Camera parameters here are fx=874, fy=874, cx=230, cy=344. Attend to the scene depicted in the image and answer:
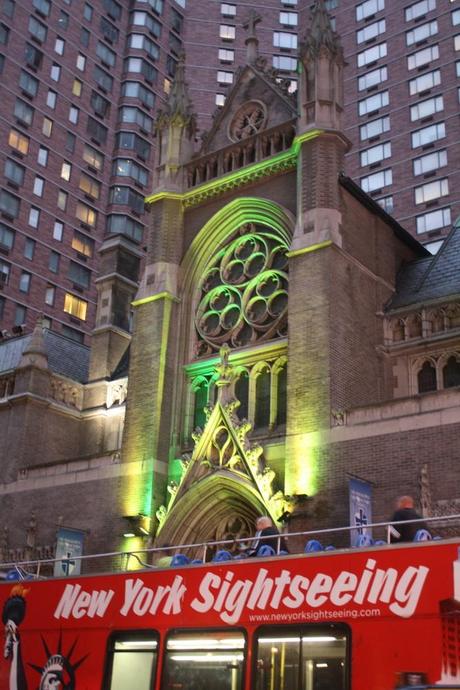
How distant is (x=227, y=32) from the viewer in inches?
2813

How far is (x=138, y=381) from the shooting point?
92.8 ft

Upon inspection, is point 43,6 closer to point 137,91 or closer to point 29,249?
point 137,91

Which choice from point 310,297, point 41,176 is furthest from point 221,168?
point 41,176

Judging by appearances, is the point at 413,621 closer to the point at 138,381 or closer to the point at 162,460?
the point at 162,460

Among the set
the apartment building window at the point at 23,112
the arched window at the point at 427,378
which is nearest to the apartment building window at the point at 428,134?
the apartment building window at the point at 23,112

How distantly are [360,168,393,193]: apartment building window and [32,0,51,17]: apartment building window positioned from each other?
25.7m

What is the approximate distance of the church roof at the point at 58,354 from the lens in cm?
3769

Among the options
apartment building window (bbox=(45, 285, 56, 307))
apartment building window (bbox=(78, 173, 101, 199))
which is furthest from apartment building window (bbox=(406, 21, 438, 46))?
apartment building window (bbox=(45, 285, 56, 307))

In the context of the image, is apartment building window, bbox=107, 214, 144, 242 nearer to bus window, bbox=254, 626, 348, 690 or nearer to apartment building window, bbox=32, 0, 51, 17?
apartment building window, bbox=32, 0, 51, 17

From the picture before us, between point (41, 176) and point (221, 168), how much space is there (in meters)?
32.0

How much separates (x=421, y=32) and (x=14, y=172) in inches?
1092

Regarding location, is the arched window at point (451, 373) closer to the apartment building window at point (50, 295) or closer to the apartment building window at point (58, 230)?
the apartment building window at point (50, 295)

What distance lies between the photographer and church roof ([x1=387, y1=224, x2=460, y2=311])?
2670cm

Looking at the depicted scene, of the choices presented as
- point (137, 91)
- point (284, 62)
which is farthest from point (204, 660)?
point (284, 62)
